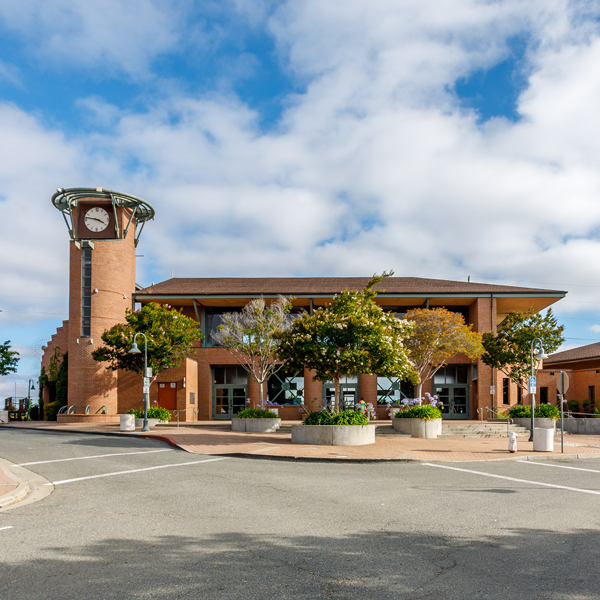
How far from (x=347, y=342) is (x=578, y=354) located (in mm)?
35609

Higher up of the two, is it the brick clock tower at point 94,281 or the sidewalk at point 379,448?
the brick clock tower at point 94,281

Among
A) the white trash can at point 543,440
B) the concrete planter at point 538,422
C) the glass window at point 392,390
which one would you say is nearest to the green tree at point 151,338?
the glass window at point 392,390

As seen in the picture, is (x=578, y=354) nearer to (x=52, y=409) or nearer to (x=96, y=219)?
(x=96, y=219)

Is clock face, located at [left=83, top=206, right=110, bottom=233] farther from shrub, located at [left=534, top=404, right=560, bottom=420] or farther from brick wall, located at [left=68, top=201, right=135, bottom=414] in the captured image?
shrub, located at [left=534, top=404, right=560, bottom=420]

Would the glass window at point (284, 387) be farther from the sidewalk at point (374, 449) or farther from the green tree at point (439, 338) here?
the sidewalk at point (374, 449)

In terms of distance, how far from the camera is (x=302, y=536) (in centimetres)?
733

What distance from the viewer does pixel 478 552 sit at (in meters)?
6.58

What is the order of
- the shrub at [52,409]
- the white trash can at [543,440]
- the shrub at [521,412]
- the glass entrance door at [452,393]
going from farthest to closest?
the glass entrance door at [452,393], the shrub at [52,409], the shrub at [521,412], the white trash can at [543,440]

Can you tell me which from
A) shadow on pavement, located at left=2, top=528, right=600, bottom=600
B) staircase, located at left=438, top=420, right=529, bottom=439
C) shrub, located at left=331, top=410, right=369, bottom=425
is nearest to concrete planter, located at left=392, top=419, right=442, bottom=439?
staircase, located at left=438, top=420, right=529, bottom=439

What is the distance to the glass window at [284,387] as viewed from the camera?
4109 cm

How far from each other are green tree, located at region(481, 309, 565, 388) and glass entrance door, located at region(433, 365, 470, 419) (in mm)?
6575

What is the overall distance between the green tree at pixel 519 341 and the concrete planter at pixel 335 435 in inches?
548

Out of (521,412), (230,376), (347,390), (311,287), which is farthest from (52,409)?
A: (521,412)

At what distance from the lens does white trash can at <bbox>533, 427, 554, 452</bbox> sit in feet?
64.3
